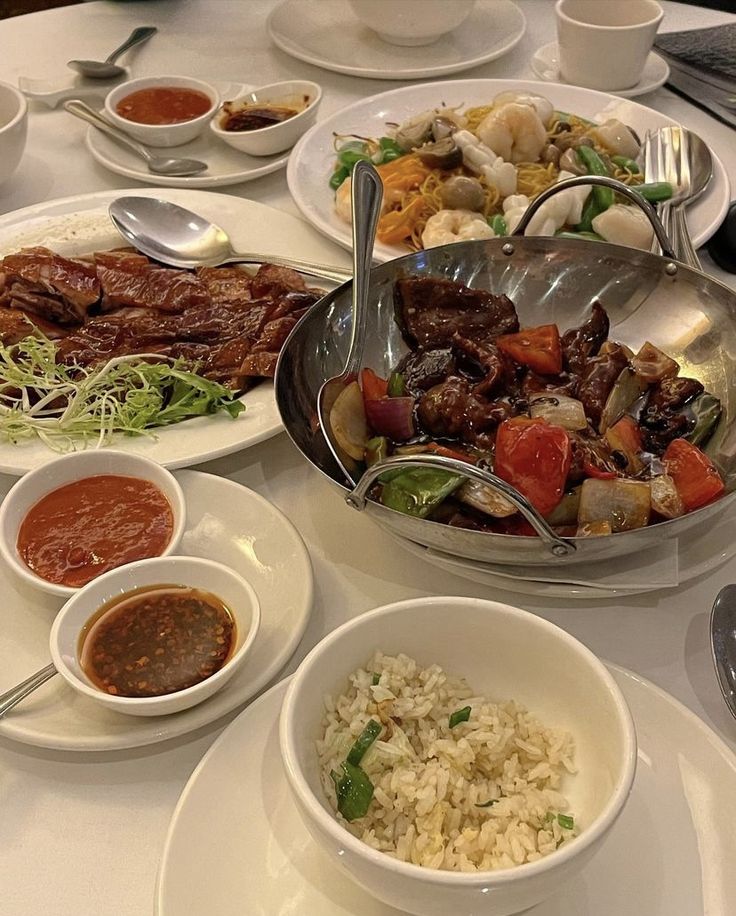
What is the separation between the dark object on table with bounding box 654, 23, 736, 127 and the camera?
10.2ft

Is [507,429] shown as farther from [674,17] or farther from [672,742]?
[674,17]

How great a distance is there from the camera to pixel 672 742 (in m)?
1.20

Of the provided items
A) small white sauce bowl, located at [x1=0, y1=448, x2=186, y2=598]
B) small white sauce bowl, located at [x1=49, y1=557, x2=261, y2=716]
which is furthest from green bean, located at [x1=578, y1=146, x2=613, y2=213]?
small white sauce bowl, located at [x1=49, y1=557, x2=261, y2=716]

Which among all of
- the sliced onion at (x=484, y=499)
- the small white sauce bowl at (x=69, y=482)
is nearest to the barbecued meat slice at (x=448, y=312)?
the sliced onion at (x=484, y=499)

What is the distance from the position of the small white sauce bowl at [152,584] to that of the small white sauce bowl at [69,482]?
0.07 meters

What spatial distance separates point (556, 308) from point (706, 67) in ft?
6.04

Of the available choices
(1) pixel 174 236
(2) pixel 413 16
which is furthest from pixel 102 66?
(1) pixel 174 236

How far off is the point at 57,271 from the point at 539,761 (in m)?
1.66

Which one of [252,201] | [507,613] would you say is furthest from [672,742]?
[252,201]

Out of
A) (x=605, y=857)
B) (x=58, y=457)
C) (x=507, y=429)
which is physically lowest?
(x=605, y=857)

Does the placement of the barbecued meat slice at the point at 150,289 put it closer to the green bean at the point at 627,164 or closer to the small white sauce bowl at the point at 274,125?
the small white sauce bowl at the point at 274,125

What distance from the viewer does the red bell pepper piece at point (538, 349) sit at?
1.81m

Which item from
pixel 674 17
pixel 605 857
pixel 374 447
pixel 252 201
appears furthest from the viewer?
pixel 674 17

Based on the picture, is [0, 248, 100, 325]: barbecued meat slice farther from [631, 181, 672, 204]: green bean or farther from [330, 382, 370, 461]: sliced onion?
[631, 181, 672, 204]: green bean
